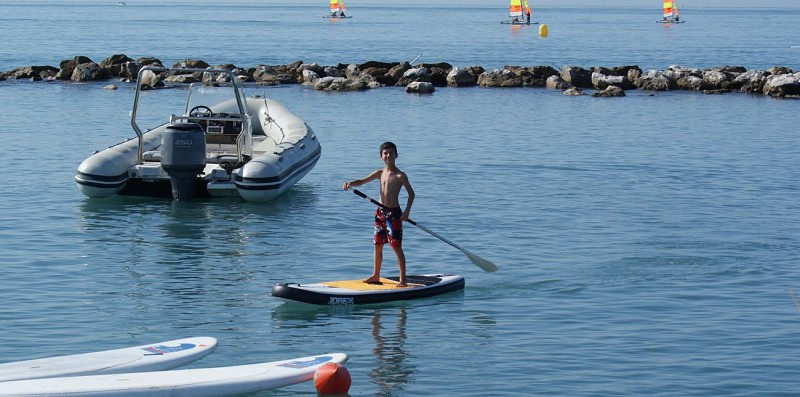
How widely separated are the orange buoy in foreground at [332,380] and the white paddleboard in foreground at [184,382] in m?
0.16

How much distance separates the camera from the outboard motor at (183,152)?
1822cm

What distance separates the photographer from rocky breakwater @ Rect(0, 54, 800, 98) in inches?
1597

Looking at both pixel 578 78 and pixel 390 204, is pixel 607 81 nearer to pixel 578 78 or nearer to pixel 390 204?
pixel 578 78

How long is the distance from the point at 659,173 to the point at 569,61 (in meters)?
43.0

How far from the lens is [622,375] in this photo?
1088 centimetres

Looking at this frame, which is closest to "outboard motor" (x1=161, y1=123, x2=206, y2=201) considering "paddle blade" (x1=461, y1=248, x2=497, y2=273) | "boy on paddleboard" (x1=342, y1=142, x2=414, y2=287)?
"boy on paddleboard" (x1=342, y1=142, x2=414, y2=287)

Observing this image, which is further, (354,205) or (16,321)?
(354,205)

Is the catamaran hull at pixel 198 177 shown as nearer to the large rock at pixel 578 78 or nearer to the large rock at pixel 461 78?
the large rock at pixel 461 78

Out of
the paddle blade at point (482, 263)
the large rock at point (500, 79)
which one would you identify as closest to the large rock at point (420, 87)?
the large rock at point (500, 79)

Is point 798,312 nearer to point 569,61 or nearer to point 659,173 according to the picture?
point 659,173

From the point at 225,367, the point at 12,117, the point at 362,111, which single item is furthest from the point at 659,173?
the point at 12,117

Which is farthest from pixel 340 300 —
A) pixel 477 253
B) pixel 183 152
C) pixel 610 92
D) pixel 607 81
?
pixel 607 81

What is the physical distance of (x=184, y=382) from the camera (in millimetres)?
9812

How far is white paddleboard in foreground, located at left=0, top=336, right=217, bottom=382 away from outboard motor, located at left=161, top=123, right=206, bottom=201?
296 inches
